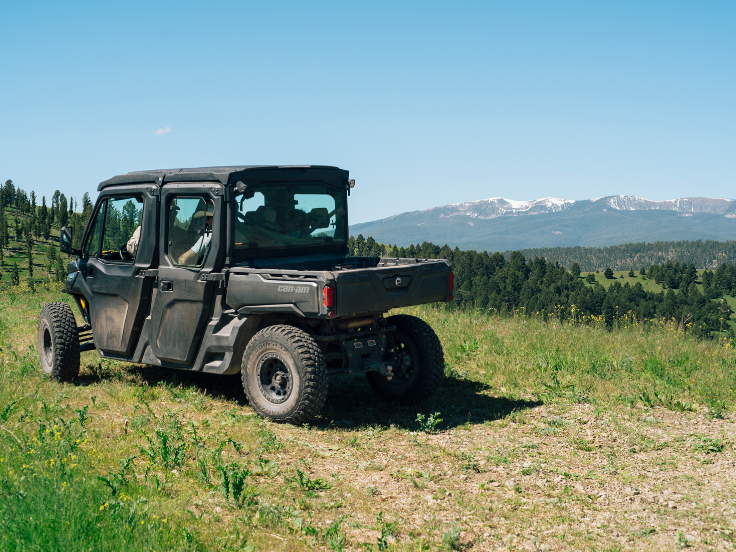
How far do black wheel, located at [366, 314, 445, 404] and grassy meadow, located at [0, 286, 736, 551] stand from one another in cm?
20

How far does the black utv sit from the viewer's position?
19.7ft

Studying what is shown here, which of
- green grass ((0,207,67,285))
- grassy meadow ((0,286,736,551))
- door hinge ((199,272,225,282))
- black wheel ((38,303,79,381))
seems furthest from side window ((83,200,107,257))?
green grass ((0,207,67,285))

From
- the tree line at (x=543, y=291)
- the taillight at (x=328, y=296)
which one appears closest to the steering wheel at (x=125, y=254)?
the taillight at (x=328, y=296)

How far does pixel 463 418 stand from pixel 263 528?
3294 mm

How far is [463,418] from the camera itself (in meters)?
6.75

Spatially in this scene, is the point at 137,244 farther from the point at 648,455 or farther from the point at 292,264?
the point at 648,455

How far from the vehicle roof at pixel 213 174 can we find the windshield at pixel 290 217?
17cm

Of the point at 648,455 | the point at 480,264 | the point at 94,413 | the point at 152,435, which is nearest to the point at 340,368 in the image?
the point at 152,435

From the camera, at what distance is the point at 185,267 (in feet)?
22.1

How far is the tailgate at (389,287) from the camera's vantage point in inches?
228

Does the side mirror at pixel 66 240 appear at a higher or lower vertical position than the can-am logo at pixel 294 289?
higher

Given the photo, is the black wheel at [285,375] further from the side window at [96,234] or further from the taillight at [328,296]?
the side window at [96,234]

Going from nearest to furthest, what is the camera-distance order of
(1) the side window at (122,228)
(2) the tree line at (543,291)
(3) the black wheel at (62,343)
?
(1) the side window at (122,228) < (3) the black wheel at (62,343) < (2) the tree line at (543,291)

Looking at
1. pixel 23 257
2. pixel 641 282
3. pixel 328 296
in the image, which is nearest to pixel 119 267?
pixel 328 296
